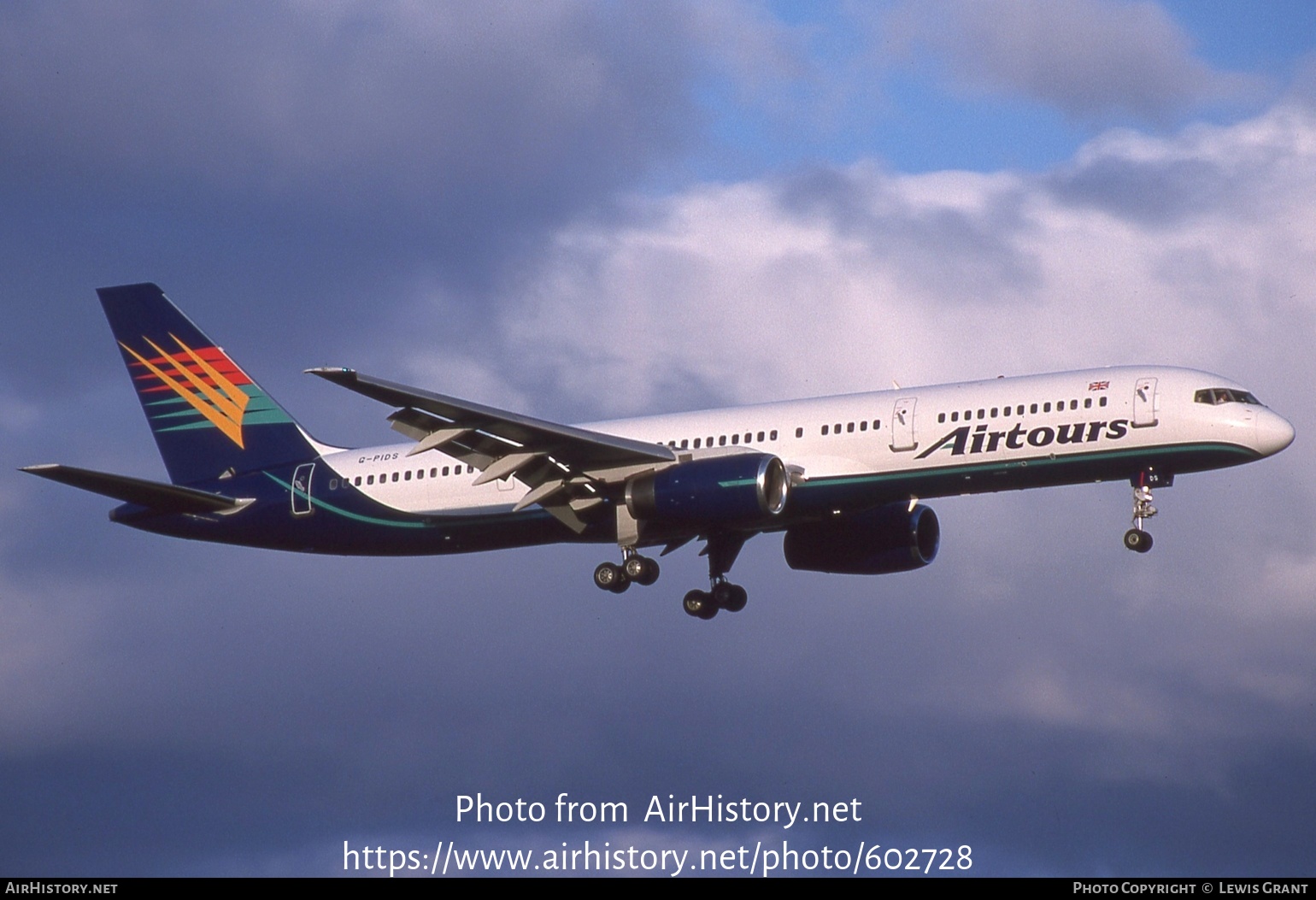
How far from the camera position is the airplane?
4872 cm

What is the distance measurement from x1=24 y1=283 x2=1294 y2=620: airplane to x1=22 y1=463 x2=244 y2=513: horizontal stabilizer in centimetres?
8

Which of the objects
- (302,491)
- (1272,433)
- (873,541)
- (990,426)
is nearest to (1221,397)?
(1272,433)

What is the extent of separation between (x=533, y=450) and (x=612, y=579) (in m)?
4.63

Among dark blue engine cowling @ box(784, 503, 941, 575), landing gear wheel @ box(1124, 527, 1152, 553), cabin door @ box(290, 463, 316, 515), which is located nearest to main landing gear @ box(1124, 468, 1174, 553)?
landing gear wheel @ box(1124, 527, 1152, 553)

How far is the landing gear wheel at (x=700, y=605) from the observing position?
5759 cm

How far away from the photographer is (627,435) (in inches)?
2132

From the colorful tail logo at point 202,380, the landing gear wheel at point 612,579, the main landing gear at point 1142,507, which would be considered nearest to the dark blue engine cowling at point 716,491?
the landing gear wheel at point 612,579

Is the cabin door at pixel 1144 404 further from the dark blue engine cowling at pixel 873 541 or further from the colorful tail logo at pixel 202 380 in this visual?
the colorful tail logo at pixel 202 380

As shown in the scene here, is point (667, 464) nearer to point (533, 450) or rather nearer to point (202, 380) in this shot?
point (533, 450)

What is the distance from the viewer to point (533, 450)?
51.1 m

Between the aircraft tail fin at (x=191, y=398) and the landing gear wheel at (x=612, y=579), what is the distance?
1103 cm

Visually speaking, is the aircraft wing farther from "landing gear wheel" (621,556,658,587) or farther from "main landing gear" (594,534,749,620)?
"main landing gear" (594,534,749,620)

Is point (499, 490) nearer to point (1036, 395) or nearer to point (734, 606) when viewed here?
point (734, 606)
